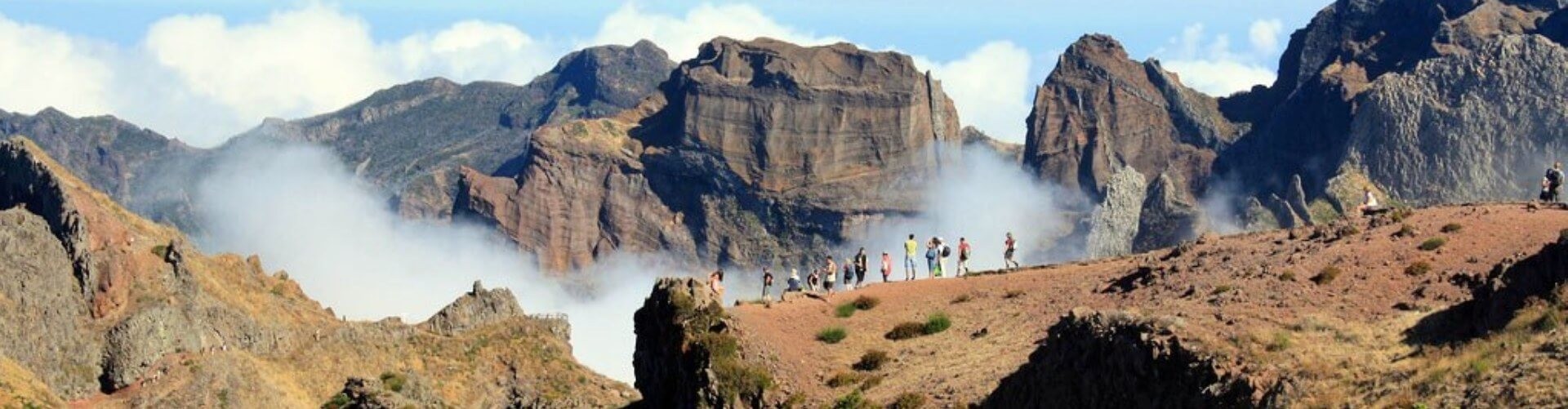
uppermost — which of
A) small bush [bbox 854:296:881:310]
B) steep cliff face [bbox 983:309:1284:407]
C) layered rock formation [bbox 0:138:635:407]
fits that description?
layered rock formation [bbox 0:138:635:407]

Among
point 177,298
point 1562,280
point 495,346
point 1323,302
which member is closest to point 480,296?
point 495,346

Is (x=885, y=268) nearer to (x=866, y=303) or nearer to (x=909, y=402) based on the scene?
(x=866, y=303)

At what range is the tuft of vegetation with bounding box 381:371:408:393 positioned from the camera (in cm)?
12319

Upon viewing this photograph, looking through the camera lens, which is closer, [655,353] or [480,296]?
[655,353]

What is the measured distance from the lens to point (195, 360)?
11812 centimetres

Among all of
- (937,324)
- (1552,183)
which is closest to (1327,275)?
(937,324)

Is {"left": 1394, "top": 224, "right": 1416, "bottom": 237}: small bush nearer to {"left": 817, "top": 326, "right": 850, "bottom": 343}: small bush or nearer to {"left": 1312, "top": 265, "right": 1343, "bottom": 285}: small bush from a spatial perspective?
{"left": 1312, "top": 265, "right": 1343, "bottom": 285}: small bush

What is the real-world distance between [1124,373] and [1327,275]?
1559 cm

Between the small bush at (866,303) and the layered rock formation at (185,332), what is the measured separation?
101ft

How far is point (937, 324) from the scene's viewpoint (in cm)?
7969

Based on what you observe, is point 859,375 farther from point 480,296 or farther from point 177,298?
point 480,296

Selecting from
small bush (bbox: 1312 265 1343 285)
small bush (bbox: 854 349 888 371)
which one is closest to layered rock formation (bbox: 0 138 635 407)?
small bush (bbox: 854 349 888 371)

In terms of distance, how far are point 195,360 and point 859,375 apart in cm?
5515

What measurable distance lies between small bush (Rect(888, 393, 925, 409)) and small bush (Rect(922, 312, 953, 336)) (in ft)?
36.9
